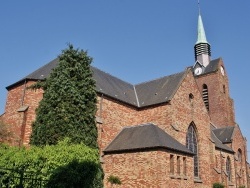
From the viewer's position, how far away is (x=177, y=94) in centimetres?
2719

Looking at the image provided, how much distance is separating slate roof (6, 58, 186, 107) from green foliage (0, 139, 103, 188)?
8.92 m

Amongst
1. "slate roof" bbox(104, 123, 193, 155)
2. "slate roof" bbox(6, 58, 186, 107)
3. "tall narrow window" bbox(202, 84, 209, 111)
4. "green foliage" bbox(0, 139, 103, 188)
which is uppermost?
"tall narrow window" bbox(202, 84, 209, 111)

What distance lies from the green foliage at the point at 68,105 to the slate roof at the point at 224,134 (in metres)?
23.8

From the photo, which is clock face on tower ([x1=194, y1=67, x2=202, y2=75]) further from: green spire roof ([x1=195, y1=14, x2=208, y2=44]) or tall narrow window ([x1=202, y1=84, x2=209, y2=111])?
green spire roof ([x1=195, y1=14, x2=208, y2=44])

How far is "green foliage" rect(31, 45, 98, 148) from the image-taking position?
18.6 m

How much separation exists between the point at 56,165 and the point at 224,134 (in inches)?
1165

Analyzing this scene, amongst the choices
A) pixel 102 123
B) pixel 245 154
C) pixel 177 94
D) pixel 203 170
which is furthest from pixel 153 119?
pixel 245 154

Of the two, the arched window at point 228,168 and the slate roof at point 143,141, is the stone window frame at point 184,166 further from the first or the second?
the arched window at point 228,168

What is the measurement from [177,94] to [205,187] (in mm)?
9094

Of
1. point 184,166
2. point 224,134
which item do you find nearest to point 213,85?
point 224,134

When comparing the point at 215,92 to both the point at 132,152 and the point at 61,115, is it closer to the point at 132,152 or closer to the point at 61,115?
the point at 132,152

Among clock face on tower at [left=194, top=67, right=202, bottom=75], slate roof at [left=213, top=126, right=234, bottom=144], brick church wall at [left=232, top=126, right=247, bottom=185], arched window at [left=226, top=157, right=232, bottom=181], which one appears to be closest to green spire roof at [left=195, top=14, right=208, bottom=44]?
clock face on tower at [left=194, top=67, right=202, bottom=75]

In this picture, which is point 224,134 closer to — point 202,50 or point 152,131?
point 202,50

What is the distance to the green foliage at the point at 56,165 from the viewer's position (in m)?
14.9
